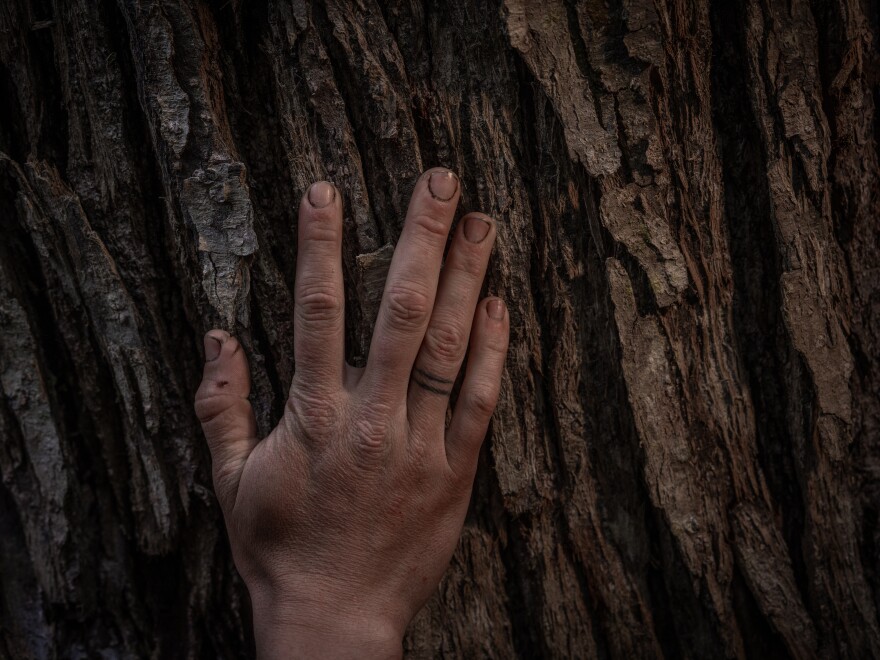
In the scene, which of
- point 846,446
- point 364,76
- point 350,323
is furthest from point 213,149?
point 846,446

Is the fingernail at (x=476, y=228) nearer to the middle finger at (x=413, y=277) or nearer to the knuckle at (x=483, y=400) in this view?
the middle finger at (x=413, y=277)

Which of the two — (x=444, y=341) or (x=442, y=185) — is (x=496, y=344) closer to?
(x=444, y=341)

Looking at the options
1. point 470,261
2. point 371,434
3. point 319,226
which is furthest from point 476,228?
point 371,434

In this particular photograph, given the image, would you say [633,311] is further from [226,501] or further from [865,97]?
[226,501]

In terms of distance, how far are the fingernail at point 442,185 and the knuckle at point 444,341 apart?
0.30 metres

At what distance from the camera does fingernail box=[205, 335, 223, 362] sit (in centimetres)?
134

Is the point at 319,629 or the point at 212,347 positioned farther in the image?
the point at 212,347

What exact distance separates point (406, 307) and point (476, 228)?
0.27 metres

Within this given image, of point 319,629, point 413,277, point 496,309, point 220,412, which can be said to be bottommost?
point 319,629

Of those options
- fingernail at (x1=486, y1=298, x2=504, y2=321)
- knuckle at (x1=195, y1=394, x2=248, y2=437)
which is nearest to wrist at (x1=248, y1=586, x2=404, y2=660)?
knuckle at (x1=195, y1=394, x2=248, y2=437)

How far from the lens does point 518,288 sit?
53.8 inches

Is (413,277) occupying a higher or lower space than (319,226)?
lower

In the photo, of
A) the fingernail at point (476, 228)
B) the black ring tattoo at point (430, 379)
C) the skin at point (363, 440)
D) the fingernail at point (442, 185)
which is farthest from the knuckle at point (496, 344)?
the fingernail at point (442, 185)

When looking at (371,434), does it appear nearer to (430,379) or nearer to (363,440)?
(363,440)
